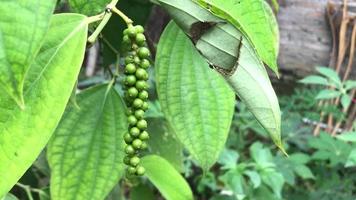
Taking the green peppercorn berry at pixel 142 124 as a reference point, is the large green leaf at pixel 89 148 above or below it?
below

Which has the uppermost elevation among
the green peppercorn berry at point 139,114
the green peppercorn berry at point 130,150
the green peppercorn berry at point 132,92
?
the green peppercorn berry at point 132,92

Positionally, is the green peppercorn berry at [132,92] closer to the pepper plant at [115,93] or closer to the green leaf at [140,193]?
the pepper plant at [115,93]

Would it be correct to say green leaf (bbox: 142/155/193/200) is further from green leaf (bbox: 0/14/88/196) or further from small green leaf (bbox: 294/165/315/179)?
small green leaf (bbox: 294/165/315/179)

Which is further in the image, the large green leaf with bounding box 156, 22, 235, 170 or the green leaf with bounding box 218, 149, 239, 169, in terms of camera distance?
the green leaf with bounding box 218, 149, 239, 169

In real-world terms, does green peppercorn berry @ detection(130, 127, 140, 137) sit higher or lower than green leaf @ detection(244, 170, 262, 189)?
higher

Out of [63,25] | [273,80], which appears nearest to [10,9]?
[63,25]

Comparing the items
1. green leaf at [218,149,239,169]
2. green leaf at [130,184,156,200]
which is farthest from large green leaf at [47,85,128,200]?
green leaf at [218,149,239,169]

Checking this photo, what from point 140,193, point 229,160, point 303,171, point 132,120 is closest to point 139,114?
point 132,120

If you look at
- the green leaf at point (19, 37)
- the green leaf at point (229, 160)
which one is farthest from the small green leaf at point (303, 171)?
the green leaf at point (19, 37)

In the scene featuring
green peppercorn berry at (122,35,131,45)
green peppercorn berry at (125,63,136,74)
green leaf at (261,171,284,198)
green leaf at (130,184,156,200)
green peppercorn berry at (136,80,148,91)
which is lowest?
green leaf at (261,171,284,198)
